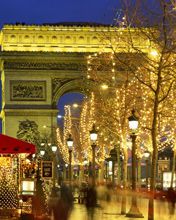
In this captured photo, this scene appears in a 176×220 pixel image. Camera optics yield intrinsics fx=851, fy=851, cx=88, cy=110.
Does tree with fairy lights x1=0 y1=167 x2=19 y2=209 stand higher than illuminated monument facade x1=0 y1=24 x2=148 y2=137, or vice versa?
illuminated monument facade x1=0 y1=24 x2=148 y2=137

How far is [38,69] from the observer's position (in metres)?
80.5

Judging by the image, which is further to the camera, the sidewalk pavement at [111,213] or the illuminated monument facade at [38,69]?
the illuminated monument facade at [38,69]

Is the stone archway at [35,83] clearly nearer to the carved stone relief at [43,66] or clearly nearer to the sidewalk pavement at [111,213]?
the carved stone relief at [43,66]

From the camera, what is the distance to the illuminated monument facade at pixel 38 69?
79.4m

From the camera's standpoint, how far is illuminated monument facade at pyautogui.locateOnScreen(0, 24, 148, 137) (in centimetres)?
7944

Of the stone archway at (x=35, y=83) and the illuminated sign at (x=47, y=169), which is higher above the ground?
the stone archway at (x=35, y=83)

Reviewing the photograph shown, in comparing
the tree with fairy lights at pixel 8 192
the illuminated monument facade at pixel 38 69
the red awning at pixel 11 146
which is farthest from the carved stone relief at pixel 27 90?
the red awning at pixel 11 146

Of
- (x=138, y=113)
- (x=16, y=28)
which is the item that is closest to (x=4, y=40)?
(x=16, y=28)

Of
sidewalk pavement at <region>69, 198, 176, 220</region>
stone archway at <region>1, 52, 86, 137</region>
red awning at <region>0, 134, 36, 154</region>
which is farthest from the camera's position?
stone archway at <region>1, 52, 86, 137</region>

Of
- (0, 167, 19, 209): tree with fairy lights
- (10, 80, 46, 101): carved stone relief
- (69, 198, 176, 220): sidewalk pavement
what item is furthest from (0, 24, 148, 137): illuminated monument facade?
(0, 167, 19, 209): tree with fairy lights

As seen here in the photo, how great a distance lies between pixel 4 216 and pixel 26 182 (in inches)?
211

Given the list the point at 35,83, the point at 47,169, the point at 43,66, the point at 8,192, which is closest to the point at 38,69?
the point at 43,66

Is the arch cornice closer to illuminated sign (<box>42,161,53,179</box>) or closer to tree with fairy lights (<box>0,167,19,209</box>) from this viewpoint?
illuminated sign (<box>42,161,53,179</box>)

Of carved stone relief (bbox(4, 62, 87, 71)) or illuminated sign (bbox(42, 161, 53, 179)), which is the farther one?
carved stone relief (bbox(4, 62, 87, 71))
